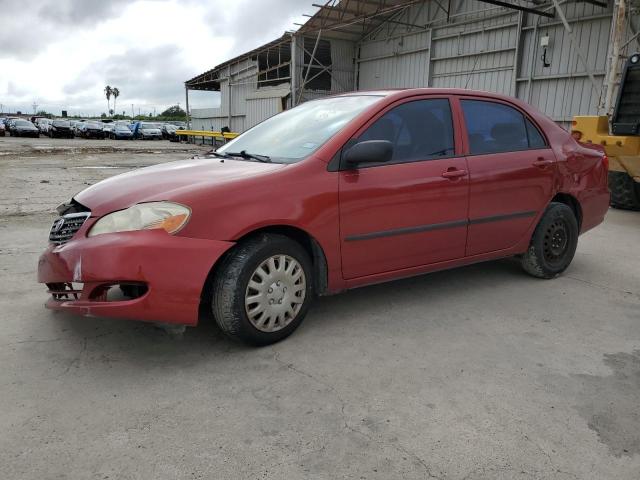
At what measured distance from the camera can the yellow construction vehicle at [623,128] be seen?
7062 millimetres

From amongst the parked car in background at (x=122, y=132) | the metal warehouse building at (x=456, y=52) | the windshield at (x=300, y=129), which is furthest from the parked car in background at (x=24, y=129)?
the windshield at (x=300, y=129)

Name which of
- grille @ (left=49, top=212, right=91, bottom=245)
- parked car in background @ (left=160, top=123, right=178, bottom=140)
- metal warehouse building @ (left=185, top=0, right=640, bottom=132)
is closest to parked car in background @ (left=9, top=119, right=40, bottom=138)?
parked car in background @ (left=160, top=123, right=178, bottom=140)

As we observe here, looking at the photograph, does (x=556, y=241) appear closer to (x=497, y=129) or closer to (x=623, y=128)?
(x=497, y=129)

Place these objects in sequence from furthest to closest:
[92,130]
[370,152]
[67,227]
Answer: [92,130] → [370,152] → [67,227]

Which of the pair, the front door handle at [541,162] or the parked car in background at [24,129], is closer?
the front door handle at [541,162]

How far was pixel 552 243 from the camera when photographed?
4562mm

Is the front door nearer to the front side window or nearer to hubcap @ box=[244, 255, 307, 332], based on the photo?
the front side window

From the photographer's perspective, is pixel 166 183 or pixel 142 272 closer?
pixel 142 272

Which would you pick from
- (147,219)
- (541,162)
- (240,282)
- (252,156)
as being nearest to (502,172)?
(541,162)

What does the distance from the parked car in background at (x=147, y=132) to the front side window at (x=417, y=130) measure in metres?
37.8

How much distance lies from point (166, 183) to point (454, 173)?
1.98 m

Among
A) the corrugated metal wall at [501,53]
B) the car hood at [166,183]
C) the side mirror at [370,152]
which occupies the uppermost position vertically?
the corrugated metal wall at [501,53]

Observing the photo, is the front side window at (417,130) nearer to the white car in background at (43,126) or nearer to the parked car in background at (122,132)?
the parked car in background at (122,132)

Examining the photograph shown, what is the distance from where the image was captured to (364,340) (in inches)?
130
